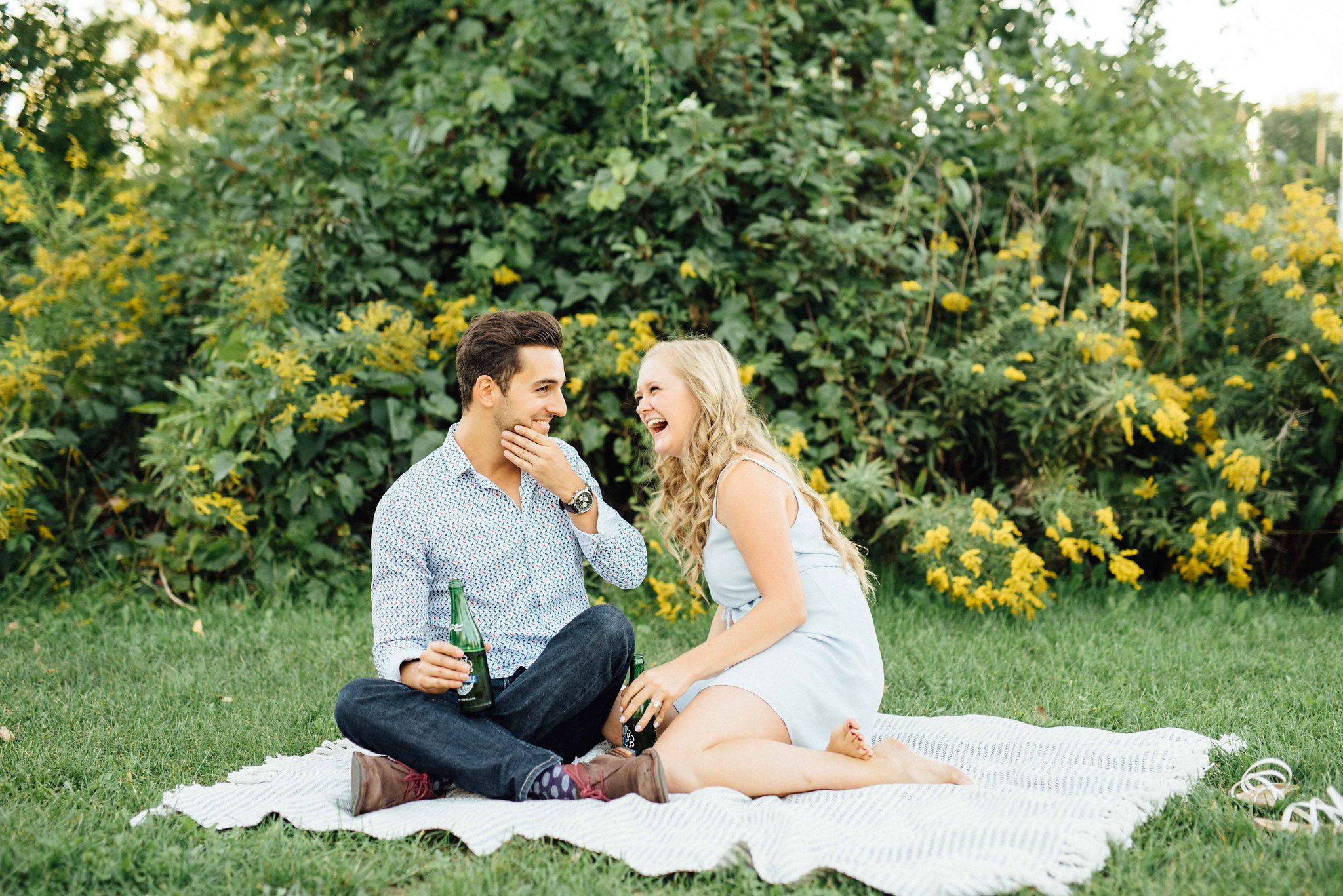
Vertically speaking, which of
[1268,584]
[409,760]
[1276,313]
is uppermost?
[1276,313]

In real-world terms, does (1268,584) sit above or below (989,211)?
below

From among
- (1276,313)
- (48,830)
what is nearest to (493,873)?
(48,830)

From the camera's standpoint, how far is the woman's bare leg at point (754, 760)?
277 cm

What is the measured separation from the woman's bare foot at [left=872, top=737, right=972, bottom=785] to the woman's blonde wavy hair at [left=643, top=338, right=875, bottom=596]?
23.2 inches

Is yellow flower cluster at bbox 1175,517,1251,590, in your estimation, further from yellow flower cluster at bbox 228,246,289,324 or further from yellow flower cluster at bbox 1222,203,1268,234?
yellow flower cluster at bbox 228,246,289,324

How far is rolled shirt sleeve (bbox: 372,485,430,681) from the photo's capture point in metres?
2.83

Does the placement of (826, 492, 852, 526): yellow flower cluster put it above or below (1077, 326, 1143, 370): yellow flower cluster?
below

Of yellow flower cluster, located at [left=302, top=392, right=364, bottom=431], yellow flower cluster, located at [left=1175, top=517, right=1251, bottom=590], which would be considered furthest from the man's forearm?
yellow flower cluster, located at [left=1175, top=517, right=1251, bottom=590]

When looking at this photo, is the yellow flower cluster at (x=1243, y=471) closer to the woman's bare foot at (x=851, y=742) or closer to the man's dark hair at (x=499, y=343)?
the woman's bare foot at (x=851, y=742)

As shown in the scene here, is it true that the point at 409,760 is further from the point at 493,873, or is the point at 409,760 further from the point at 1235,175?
the point at 1235,175

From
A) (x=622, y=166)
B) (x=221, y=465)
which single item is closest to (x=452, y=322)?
(x=622, y=166)

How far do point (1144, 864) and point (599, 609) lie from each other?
58.0 inches

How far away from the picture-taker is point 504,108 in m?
5.51

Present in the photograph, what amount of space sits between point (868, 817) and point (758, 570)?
71 centimetres
